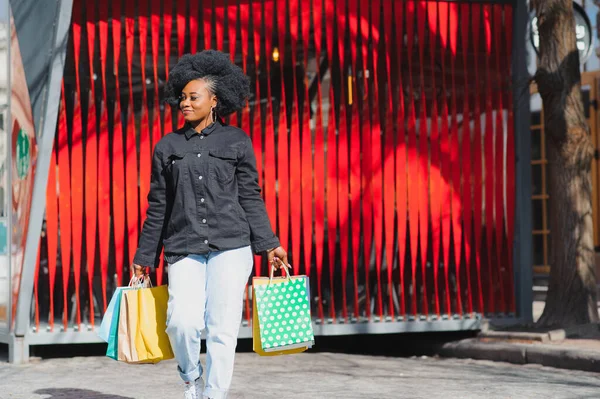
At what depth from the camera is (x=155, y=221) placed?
5508mm

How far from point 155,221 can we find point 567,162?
5.00 metres

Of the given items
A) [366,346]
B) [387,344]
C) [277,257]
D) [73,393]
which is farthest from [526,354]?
[277,257]

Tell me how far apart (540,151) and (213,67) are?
37.1 ft

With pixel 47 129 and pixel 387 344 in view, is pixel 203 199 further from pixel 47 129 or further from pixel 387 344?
pixel 387 344

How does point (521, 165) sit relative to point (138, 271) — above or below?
above

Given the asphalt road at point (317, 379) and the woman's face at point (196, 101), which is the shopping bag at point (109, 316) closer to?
the woman's face at point (196, 101)

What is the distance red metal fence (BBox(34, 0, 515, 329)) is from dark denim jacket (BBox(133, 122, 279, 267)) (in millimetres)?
3456

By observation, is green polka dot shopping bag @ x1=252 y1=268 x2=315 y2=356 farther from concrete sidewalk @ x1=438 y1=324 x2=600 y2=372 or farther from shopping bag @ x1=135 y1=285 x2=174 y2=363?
concrete sidewalk @ x1=438 y1=324 x2=600 y2=372

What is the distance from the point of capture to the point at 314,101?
9344 millimetres

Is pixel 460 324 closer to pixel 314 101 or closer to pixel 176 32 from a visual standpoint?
pixel 314 101

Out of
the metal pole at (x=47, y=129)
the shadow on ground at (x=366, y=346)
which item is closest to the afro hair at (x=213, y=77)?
the metal pole at (x=47, y=129)

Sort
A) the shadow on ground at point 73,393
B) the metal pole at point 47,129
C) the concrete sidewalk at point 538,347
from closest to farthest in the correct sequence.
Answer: the shadow on ground at point 73,393 → the concrete sidewalk at point 538,347 → the metal pole at point 47,129

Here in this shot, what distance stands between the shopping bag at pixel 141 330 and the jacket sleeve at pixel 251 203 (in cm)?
59

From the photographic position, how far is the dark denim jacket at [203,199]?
5.40 meters
